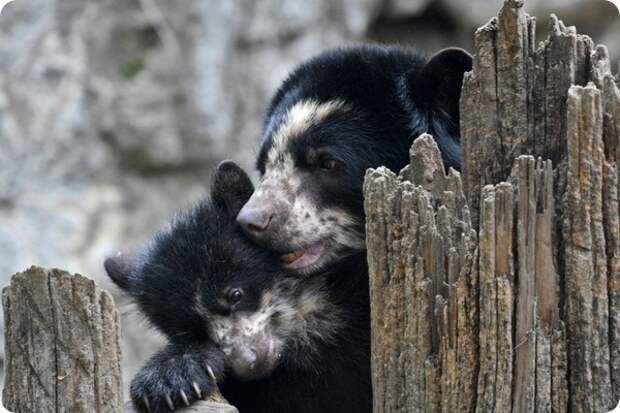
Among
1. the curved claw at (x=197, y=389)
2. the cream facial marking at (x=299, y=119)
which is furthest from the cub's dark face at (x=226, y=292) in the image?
the curved claw at (x=197, y=389)

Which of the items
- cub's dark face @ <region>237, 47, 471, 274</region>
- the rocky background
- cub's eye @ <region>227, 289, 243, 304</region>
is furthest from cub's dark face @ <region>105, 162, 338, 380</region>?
the rocky background

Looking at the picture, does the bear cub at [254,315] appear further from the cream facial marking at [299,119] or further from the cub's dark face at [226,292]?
the cream facial marking at [299,119]

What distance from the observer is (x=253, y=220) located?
4.30m

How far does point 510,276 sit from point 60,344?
4.30 feet

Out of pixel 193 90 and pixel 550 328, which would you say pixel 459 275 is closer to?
pixel 550 328

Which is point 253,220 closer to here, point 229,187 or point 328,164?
point 229,187

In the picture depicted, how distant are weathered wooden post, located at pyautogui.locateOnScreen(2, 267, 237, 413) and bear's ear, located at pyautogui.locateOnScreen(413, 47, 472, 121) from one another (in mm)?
1884

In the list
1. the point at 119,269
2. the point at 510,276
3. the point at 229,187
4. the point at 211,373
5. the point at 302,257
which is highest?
the point at 229,187

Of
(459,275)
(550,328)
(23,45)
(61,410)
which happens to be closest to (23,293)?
(61,410)

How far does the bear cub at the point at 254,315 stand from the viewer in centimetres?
421

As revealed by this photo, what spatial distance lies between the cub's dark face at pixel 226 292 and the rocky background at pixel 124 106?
13.9ft

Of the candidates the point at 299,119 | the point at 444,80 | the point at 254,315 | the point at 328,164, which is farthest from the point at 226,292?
the point at 444,80

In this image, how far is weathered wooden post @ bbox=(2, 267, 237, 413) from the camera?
3.15m

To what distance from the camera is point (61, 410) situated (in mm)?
3191
